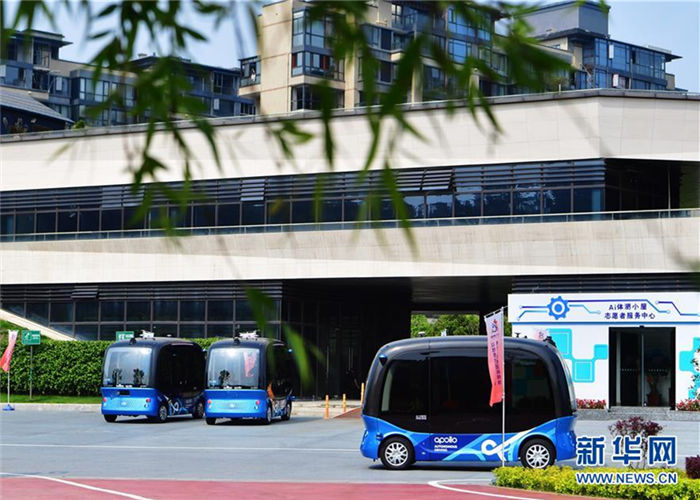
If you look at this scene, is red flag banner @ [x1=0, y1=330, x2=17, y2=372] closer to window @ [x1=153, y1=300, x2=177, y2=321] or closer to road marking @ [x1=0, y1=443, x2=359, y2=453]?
window @ [x1=153, y1=300, x2=177, y2=321]

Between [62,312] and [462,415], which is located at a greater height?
[62,312]

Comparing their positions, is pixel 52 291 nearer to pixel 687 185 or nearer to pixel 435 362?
pixel 687 185

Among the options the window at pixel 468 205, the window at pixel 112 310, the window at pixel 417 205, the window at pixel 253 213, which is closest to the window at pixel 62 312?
the window at pixel 112 310

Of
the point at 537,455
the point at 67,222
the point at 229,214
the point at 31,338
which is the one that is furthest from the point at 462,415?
the point at 67,222

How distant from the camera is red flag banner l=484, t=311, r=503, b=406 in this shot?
2130 cm

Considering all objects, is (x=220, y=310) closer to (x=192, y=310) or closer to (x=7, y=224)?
(x=192, y=310)

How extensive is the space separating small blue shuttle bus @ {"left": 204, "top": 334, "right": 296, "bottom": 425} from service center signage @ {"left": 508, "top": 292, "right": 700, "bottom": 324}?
929 cm

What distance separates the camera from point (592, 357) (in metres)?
40.1

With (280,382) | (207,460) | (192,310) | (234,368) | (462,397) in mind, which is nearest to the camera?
(462,397)

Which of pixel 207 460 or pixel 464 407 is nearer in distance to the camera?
pixel 464 407

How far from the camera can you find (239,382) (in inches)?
1412

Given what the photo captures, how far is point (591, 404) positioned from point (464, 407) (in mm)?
18188

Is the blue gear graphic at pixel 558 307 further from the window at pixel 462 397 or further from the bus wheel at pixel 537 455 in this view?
the bus wheel at pixel 537 455

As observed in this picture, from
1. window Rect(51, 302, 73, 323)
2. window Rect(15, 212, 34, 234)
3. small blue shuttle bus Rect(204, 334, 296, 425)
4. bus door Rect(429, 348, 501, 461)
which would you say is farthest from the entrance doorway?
window Rect(15, 212, 34, 234)
